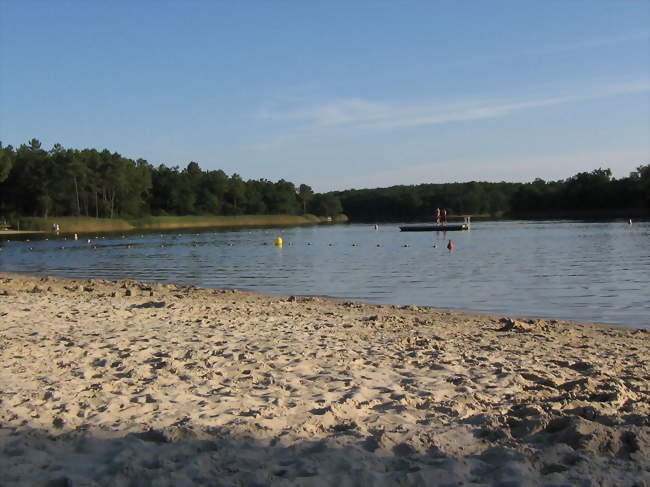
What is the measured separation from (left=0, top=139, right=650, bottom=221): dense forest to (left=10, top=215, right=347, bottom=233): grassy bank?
6.66 metres

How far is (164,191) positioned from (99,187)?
34.7 m

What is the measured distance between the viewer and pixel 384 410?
589 centimetres

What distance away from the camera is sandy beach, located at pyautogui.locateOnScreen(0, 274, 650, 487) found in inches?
175

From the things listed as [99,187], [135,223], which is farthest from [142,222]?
[99,187]

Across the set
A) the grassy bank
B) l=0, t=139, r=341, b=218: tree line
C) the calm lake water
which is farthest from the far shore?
the calm lake water

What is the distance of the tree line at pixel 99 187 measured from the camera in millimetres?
103000

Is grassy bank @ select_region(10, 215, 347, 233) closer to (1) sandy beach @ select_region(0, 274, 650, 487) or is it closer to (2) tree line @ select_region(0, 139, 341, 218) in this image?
(2) tree line @ select_region(0, 139, 341, 218)

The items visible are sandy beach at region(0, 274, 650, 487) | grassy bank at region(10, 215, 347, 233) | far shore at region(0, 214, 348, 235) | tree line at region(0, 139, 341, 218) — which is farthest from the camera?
tree line at region(0, 139, 341, 218)

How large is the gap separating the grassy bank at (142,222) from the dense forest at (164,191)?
666cm

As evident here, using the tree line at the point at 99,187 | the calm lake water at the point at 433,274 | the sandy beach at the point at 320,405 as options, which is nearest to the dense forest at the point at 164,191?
the tree line at the point at 99,187

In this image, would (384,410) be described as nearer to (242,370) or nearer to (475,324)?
(242,370)

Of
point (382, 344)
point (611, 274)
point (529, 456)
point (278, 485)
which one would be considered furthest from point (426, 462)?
point (611, 274)

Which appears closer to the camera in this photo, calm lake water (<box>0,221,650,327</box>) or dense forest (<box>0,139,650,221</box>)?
calm lake water (<box>0,221,650,327</box>)

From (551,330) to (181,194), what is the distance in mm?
140702
